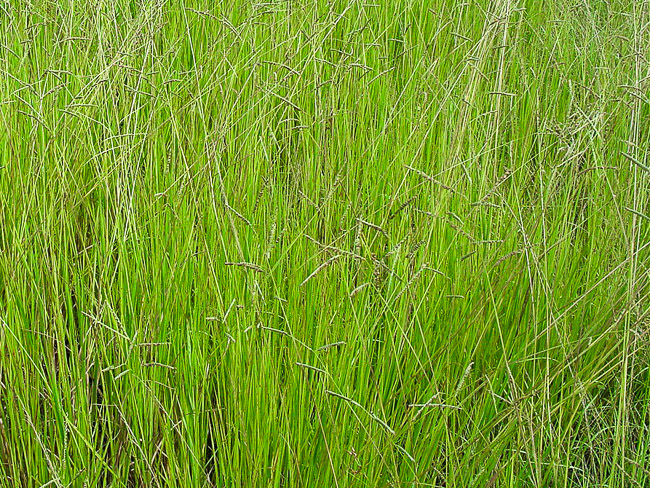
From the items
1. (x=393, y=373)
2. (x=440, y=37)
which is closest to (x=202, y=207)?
(x=393, y=373)

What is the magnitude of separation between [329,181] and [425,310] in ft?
1.27

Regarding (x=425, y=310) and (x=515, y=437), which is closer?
(x=515, y=437)

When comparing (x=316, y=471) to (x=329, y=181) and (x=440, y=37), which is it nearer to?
(x=329, y=181)

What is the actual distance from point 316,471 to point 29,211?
2.49 ft

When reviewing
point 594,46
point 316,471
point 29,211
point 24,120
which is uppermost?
point 594,46

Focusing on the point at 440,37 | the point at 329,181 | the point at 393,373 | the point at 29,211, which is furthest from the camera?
the point at 440,37

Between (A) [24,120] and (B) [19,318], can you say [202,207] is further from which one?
(A) [24,120]

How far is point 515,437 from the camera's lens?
3.82 feet

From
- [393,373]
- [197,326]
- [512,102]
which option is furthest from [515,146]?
[197,326]

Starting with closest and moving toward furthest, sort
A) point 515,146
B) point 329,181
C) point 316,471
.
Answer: point 316,471 → point 329,181 → point 515,146

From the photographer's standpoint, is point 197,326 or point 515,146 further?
point 515,146

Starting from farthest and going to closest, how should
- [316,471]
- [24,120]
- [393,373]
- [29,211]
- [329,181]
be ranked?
[24,120] < [329,181] < [29,211] < [393,373] < [316,471]

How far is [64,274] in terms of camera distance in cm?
130

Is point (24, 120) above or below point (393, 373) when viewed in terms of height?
above
